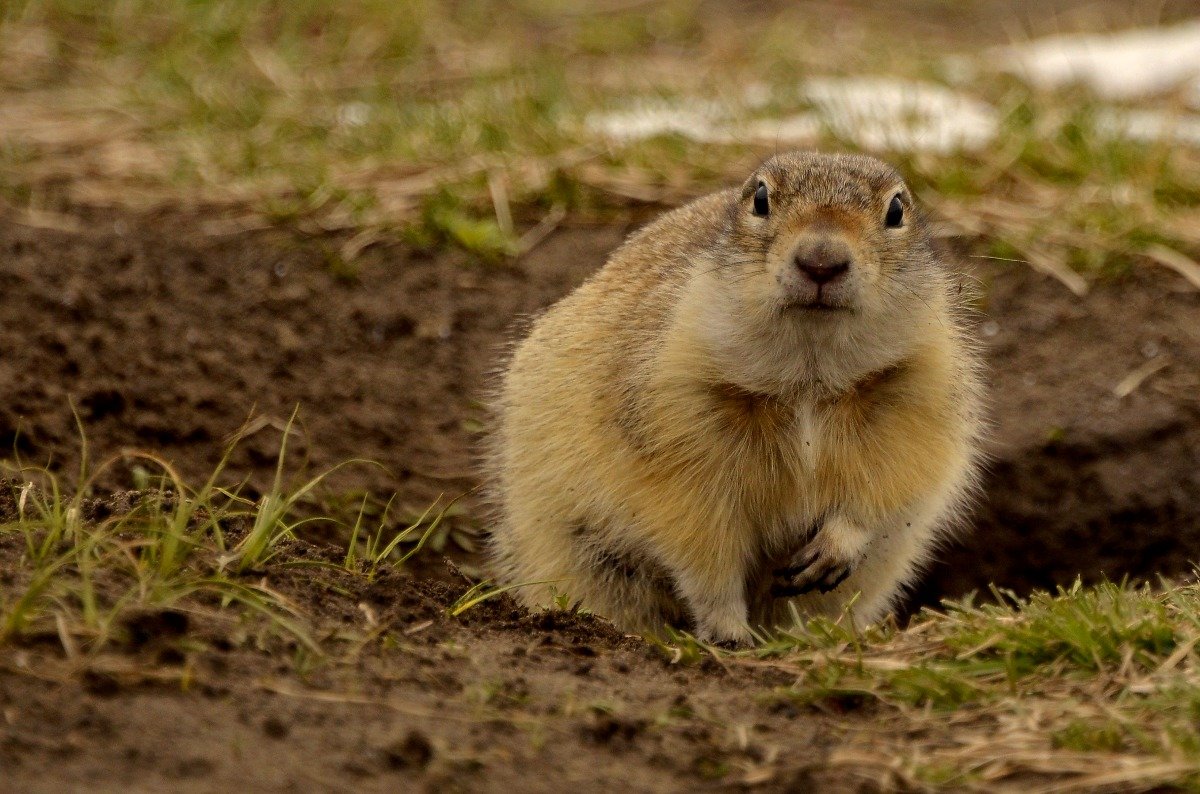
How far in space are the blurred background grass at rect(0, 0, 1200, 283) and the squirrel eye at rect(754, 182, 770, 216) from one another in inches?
106

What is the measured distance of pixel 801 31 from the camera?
1029cm

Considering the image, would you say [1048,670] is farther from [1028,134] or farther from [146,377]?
[1028,134]

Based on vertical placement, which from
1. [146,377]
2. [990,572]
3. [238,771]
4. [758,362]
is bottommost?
[990,572]

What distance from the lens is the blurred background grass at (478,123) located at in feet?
23.1

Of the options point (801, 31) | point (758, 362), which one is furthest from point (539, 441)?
point (801, 31)

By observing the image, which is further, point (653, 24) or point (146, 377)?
point (653, 24)

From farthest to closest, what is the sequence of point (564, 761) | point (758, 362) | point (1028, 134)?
point (1028, 134) → point (758, 362) → point (564, 761)

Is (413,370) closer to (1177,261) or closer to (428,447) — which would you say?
(428,447)

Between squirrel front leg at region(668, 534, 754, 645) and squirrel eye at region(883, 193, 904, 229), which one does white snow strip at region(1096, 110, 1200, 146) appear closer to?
squirrel eye at region(883, 193, 904, 229)

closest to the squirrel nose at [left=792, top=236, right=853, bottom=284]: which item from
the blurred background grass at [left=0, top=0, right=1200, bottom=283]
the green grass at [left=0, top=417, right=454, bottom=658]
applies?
the green grass at [left=0, top=417, right=454, bottom=658]

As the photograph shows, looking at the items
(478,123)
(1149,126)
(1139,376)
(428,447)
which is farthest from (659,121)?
(1139,376)

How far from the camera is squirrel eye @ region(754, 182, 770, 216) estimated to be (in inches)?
169

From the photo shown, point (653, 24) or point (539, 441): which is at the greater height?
point (653, 24)

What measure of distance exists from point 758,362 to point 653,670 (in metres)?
0.97
